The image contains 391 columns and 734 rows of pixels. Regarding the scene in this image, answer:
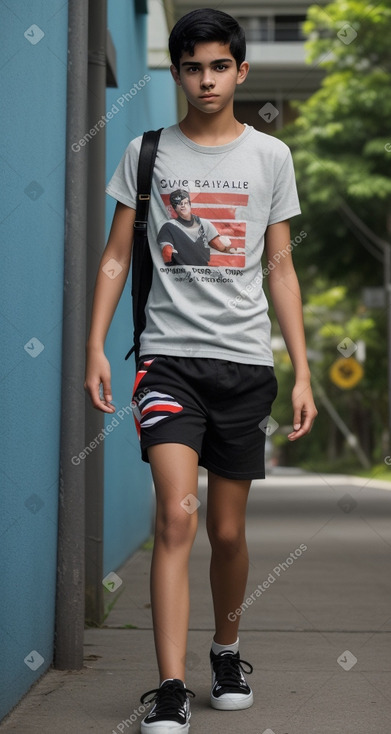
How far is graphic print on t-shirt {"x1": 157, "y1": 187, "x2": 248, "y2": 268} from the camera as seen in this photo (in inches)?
137

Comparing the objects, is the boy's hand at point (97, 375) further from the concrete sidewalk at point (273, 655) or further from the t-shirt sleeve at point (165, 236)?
the concrete sidewalk at point (273, 655)

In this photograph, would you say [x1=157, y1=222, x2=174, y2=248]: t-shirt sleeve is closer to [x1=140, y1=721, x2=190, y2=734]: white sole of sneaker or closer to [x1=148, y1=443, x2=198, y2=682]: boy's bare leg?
[x1=148, y1=443, x2=198, y2=682]: boy's bare leg

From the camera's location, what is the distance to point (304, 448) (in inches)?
2098

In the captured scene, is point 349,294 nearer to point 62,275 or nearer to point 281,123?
point 281,123

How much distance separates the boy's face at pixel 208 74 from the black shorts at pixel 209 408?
0.71 metres

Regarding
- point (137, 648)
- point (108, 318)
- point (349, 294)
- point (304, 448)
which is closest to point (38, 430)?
point (108, 318)

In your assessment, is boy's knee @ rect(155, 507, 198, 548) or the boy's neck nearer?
boy's knee @ rect(155, 507, 198, 548)

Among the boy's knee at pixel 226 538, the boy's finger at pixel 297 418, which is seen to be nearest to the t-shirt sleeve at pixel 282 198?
the boy's finger at pixel 297 418

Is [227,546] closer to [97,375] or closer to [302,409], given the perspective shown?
[302,409]

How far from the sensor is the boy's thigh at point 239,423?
11.6ft

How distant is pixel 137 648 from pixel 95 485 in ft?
2.42

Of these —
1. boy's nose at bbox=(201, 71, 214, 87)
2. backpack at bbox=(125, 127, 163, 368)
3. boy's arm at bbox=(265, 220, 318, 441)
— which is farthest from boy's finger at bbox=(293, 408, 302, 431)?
boy's nose at bbox=(201, 71, 214, 87)

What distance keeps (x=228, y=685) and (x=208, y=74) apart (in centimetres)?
174

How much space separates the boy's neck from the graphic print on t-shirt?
19cm
